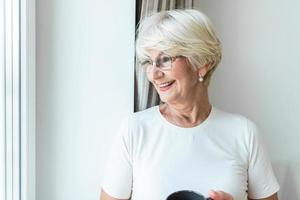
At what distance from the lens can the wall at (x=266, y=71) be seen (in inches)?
67.9

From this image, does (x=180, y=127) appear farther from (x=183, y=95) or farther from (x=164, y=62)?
(x=164, y=62)

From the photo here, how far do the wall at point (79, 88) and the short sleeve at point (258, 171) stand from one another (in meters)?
0.42

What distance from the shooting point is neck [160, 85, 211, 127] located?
53.7 inches

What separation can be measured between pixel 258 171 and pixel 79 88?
63 centimetres

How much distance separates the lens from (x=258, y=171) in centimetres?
140

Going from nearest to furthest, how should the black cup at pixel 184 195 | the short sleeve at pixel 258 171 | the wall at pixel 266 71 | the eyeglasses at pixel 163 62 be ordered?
the black cup at pixel 184 195 < the eyeglasses at pixel 163 62 < the short sleeve at pixel 258 171 < the wall at pixel 266 71

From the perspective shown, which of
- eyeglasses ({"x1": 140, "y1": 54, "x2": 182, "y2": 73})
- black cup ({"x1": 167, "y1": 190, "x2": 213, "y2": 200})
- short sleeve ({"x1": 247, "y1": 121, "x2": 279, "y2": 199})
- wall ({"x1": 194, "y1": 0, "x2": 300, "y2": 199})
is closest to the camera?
black cup ({"x1": 167, "y1": 190, "x2": 213, "y2": 200})

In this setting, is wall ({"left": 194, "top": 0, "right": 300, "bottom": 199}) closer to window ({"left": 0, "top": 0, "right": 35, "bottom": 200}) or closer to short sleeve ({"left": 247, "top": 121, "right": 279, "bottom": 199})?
short sleeve ({"left": 247, "top": 121, "right": 279, "bottom": 199})

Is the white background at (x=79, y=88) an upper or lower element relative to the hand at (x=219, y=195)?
upper

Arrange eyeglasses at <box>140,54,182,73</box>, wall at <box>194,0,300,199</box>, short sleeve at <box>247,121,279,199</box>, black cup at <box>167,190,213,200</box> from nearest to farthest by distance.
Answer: black cup at <box>167,190,213,200</box>, eyeglasses at <box>140,54,182,73</box>, short sleeve at <box>247,121,279,199</box>, wall at <box>194,0,300,199</box>

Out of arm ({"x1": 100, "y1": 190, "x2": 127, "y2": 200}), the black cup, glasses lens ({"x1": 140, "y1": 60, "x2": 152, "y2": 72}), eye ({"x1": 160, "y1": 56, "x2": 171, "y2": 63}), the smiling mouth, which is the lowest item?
arm ({"x1": 100, "y1": 190, "x2": 127, "y2": 200})

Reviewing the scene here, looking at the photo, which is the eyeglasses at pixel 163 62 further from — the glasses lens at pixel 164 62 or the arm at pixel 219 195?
the arm at pixel 219 195

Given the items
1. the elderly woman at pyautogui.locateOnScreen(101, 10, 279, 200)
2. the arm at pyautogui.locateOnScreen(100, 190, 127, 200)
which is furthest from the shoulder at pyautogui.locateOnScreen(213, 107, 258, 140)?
the arm at pyautogui.locateOnScreen(100, 190, 127, 200)

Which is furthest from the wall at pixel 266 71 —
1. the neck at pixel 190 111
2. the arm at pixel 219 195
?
the arm at pixel 219 195
